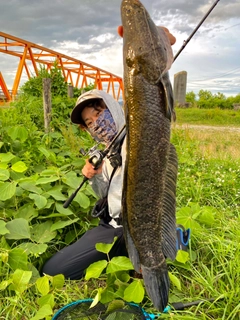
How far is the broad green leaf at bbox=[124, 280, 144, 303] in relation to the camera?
83.5 inches

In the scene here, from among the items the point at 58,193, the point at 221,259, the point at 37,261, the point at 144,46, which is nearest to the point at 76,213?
the point at 58,193

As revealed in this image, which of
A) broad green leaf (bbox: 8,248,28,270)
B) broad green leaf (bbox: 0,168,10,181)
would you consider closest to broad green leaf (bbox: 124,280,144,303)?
broad green leaf (bbox: 8,248,28,270)

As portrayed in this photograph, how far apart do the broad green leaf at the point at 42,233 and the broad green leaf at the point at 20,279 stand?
57cm

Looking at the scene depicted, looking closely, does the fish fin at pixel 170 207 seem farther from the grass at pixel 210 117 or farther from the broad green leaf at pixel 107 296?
the grass at pixel 210 117

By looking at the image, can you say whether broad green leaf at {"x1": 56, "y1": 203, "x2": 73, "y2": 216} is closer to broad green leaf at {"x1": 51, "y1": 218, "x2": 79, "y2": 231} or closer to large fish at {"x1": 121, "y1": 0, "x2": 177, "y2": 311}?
broad green leaf at {"x1": 51, "y1": 218, "x2": 79, "y2": 231}

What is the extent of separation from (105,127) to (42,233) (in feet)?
3.83

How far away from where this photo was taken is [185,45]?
1597mm

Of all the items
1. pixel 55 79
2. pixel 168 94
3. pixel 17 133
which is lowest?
pixel 17 133

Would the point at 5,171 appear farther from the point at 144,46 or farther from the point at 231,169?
the point at 231,169

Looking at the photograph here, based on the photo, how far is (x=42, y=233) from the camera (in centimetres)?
302

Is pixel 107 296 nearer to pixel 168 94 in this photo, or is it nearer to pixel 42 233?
pixel 42 233

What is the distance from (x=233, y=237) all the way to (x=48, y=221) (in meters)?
1.67

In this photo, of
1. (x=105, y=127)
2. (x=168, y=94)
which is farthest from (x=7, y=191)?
(x=168, y=94)

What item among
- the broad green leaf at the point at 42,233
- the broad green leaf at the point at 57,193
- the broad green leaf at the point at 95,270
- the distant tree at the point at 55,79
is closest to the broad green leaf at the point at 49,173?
the broad green leaf at the point at 57,193
